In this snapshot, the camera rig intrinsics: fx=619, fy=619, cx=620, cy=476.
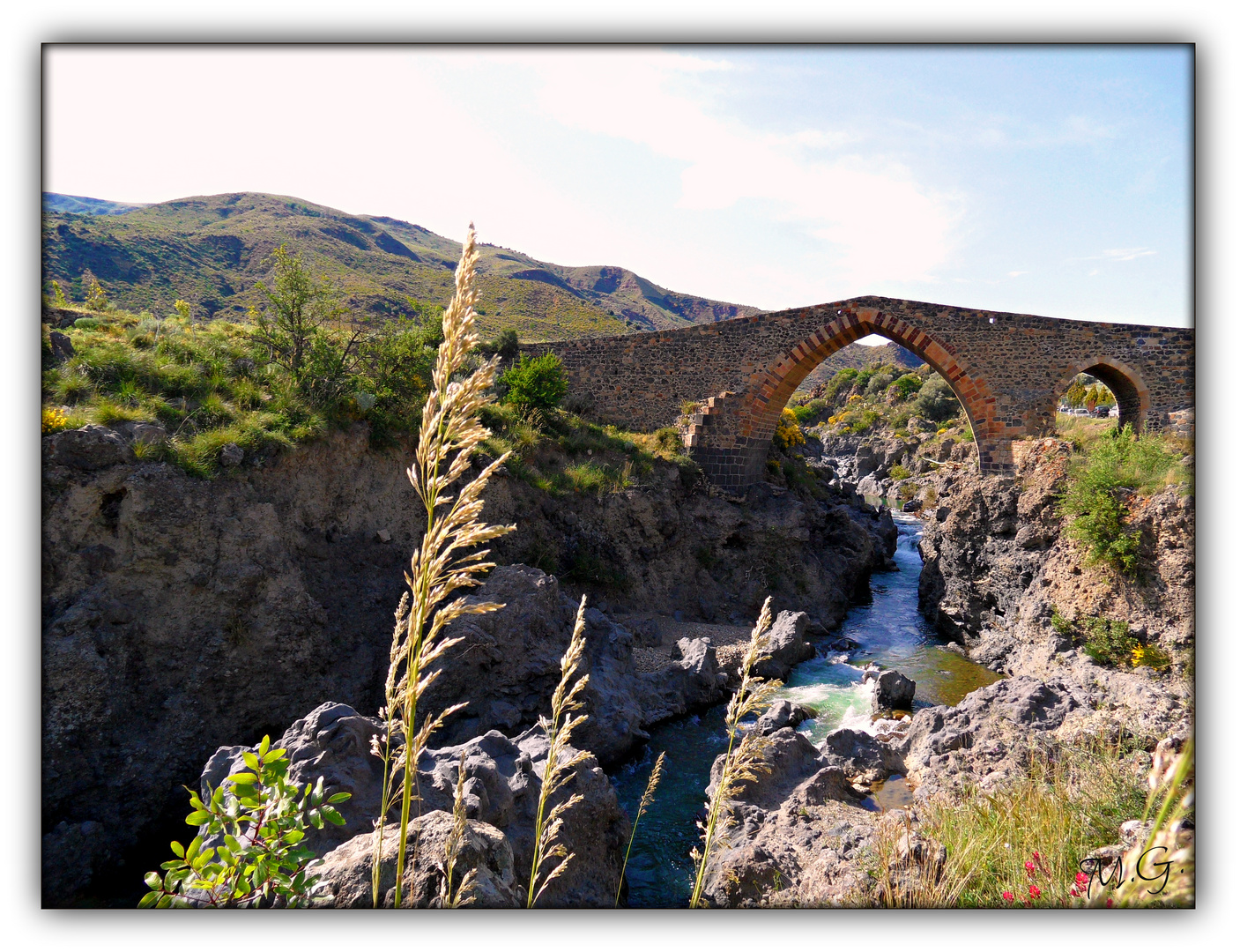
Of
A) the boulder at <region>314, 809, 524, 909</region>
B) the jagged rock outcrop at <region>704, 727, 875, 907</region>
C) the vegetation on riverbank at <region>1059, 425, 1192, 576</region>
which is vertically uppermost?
the vegetation on riverbank at <region>1059, 425, 1192, 576</region>

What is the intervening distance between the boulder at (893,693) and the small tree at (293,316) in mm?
9583

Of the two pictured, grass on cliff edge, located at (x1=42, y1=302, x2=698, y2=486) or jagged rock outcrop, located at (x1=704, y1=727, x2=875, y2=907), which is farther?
grass on cliff edge, located at (x1=42, y1=302, x2=698, y2=486)

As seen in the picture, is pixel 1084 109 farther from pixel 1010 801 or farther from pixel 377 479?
pixel 377 479

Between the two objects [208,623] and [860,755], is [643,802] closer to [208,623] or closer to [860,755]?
[860,755]

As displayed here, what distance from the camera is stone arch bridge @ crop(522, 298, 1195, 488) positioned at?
44.1 ft

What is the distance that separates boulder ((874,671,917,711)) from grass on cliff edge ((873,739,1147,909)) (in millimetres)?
4461

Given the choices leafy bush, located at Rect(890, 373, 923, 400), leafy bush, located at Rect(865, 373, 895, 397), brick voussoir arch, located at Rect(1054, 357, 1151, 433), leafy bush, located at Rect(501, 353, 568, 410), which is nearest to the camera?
leafy bush, located at Rect(501, 353, 568, 410)

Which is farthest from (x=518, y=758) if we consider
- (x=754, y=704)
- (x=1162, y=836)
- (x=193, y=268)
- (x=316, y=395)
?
(x=193, y=268)

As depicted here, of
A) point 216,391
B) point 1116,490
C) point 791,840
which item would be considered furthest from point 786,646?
point 216,391

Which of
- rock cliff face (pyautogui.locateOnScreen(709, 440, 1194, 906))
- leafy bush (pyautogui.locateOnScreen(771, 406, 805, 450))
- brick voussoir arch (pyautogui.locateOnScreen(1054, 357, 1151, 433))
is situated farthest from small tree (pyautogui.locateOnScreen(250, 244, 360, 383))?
brick voussoir arch (pyautogui.locateOnScreen(1054, 357, 1151, 433))

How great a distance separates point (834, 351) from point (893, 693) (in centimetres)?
883

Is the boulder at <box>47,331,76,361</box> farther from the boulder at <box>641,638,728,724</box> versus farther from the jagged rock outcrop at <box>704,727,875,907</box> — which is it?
the jagged rock outcrop at <box>704,727,875,907</box>

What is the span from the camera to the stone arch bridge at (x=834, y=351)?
44.1 ft

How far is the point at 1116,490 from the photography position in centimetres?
929
